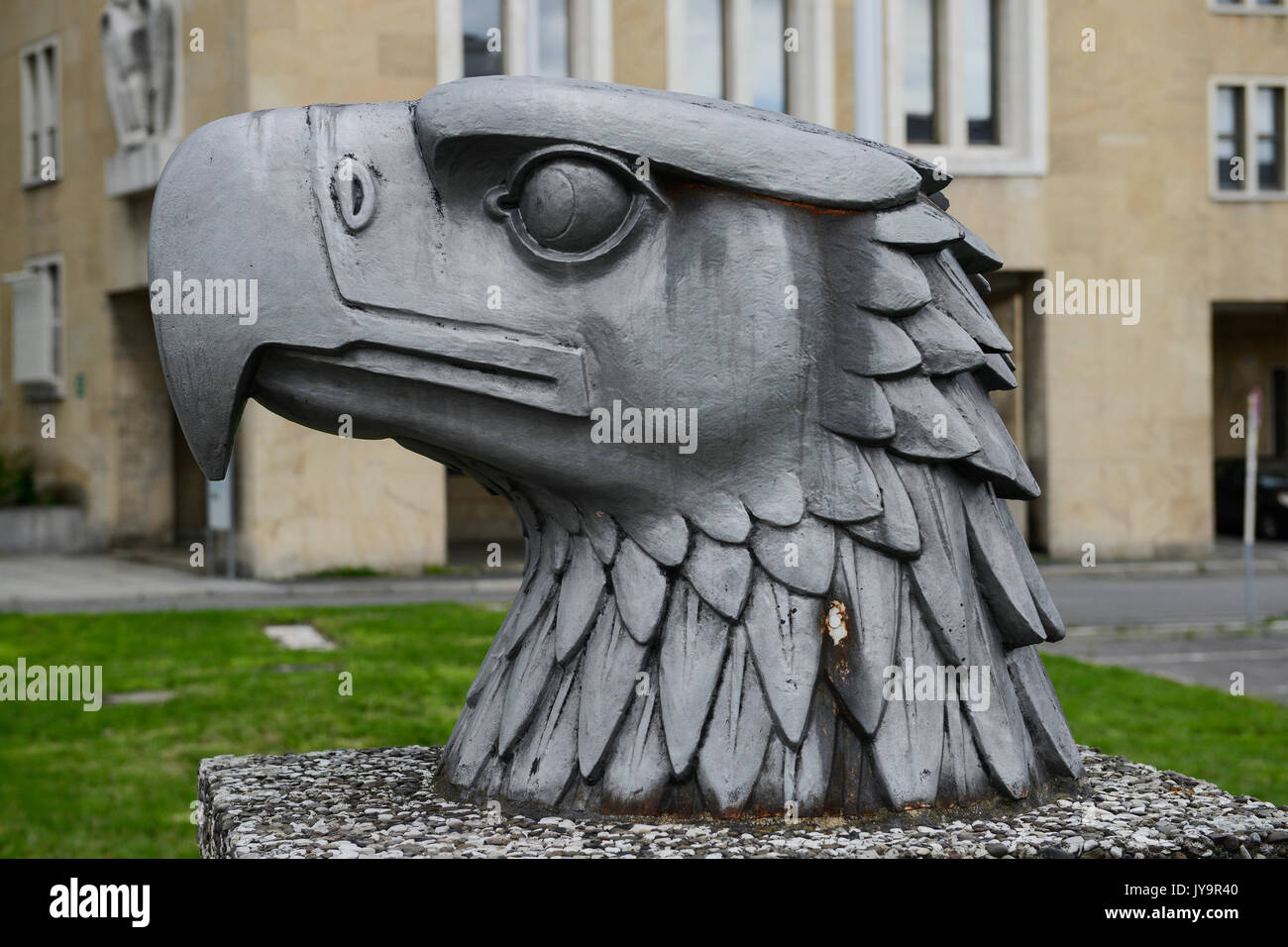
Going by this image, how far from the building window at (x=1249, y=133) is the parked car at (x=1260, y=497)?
5.16 metres

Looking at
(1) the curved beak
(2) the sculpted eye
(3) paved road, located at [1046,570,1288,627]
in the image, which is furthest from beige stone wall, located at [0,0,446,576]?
(2) the sculpted eye

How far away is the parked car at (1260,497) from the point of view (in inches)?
883

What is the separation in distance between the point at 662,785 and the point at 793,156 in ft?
3.46

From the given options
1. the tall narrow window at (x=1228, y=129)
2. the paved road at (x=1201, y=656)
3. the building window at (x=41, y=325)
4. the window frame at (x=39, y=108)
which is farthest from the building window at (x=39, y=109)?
the tall narrow window at (x=1228, y=129)

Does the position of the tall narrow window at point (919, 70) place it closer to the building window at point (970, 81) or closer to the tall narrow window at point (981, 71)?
the building window at point (970, 81)

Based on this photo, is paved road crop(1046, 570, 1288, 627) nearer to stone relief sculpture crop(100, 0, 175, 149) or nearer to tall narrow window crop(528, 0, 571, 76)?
tall narrow window crop(528, 0, 571, 76)

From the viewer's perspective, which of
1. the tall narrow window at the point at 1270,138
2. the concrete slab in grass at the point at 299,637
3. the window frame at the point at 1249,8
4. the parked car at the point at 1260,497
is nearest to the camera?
the concrete slab in grass at the point at 299,637

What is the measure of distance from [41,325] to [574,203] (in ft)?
66.4

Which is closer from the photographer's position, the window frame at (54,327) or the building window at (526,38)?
the building window at (526,38)

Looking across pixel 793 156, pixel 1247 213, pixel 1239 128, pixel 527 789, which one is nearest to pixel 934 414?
pixel 793 156

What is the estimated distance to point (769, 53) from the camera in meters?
17.4

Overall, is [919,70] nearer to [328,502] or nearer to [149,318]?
[328,502]

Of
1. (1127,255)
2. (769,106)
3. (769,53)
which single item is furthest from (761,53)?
(1127,255)

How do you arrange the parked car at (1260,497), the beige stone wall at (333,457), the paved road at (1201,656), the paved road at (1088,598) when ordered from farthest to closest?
the parked car at (1260,497), the beige stone wall at (333,457), the paved road at (1088,598), the paved road at (1201,656)
